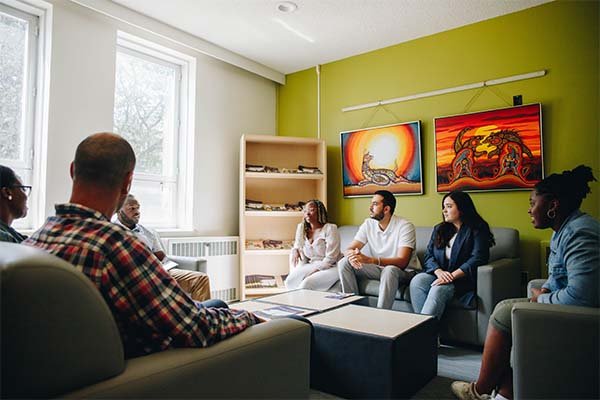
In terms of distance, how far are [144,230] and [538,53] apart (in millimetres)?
3675

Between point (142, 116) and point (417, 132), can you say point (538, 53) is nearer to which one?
point (417, 132)

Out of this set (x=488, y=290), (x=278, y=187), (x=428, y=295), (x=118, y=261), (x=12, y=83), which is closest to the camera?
(x=118, y=261)

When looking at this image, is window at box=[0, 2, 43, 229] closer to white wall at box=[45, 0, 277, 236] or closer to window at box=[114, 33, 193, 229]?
white wall at box=[45, 0, 277, 236]

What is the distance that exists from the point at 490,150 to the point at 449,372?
207 centimetres

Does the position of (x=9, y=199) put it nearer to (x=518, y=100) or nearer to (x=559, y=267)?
(x=559, y=267)

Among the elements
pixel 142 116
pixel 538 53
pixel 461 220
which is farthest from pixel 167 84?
pixel 538 53

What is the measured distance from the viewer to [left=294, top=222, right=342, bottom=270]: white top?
353 centimetres

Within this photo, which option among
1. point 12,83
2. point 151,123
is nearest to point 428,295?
point 151,123

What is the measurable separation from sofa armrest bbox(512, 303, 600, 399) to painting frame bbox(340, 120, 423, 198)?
2541mm

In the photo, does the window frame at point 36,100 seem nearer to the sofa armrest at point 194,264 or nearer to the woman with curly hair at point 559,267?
the sofa armrest at point 194,264

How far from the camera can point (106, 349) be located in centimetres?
83

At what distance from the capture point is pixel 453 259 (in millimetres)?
2912

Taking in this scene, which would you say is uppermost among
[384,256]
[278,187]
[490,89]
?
[490,89]

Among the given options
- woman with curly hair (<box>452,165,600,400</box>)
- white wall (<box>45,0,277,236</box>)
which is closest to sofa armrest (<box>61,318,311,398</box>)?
woman with curly hair (<box>452,165,600,400</box>)
